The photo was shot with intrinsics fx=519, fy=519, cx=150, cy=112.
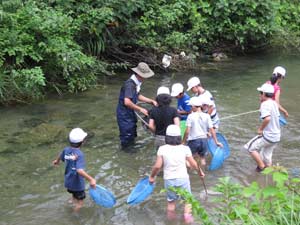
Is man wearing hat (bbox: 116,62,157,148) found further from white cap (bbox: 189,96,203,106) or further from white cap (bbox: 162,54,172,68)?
white cap (bbox: 162,54,172,68)

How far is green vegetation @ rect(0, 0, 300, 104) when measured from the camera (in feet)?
41.4

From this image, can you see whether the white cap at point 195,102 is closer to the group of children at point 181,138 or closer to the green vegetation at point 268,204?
the group of children at point 181,138

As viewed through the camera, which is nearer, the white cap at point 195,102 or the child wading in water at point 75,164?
the child wading in water at point 75,164

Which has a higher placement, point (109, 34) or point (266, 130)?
point (109, 34)

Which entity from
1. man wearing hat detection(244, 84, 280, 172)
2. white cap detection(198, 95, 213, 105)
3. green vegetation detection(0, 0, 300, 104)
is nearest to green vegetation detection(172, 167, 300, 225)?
man wearing hat detection(244, 84, 280, 172)

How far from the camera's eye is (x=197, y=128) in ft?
27.5

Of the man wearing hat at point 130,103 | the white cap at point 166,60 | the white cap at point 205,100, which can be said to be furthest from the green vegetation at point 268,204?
the white cap at point 166,60

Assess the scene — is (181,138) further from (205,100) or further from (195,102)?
(205,100)

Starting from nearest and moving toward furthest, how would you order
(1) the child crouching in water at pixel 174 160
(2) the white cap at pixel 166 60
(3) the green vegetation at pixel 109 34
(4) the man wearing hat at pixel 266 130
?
→ (1) the child crouching in water at pixel 174 160 → (4) the man wearing hat at pixel 266 130 → (3) the green vegetation at pixel 109 34 → (2) the white cap at pixel 166 60

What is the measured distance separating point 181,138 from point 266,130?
4.80 feet

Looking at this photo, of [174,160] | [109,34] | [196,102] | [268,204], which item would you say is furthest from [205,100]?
[109,34]

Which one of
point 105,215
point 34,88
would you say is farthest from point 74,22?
point 105,215

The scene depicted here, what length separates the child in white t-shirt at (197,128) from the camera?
8.30 m

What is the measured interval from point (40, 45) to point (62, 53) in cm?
56
